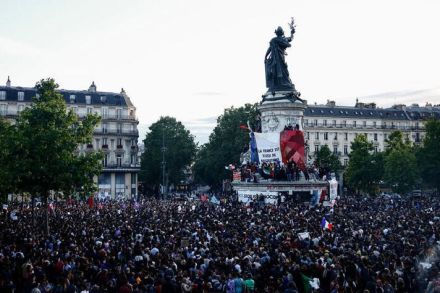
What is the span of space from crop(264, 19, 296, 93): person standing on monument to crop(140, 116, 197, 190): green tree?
38.9 meters

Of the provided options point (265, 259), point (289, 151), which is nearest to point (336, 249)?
point (265, 259)

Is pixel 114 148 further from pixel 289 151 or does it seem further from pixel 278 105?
pixel 289 151

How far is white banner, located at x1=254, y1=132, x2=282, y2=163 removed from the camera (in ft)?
177

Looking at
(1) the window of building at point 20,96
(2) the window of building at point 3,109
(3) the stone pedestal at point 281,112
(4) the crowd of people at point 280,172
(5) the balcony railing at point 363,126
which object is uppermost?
(1) the window of building at point 20,96

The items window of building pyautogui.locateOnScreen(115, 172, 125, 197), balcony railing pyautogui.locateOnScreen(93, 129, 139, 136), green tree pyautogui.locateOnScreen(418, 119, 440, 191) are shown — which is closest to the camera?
green tree pyautogui.locateOnScreen(418, 119, 440, 191)

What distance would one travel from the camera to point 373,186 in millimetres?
89875

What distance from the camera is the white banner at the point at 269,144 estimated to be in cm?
5403

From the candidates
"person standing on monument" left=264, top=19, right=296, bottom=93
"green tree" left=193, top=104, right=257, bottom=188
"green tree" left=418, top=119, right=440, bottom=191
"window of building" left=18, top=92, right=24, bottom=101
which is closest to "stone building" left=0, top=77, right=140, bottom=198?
"window of building" left=18, top=92, right=24, bottom=101

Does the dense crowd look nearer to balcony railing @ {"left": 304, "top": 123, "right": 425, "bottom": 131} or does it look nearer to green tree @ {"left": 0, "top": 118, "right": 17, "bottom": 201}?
green tree @ {"left": 0, "top": 118, "right": 17, "bottom": 201}

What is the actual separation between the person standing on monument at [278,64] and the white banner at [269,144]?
37.0 feet

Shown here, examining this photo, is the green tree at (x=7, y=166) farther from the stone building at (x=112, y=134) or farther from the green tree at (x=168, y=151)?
the green tree at (x=168, y=151)

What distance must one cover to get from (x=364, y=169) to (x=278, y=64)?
30749mm

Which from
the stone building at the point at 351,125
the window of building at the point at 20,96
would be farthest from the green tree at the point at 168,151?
the window of building at the point at 20,96

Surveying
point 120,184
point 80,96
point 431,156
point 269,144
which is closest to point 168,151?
point 120,184
